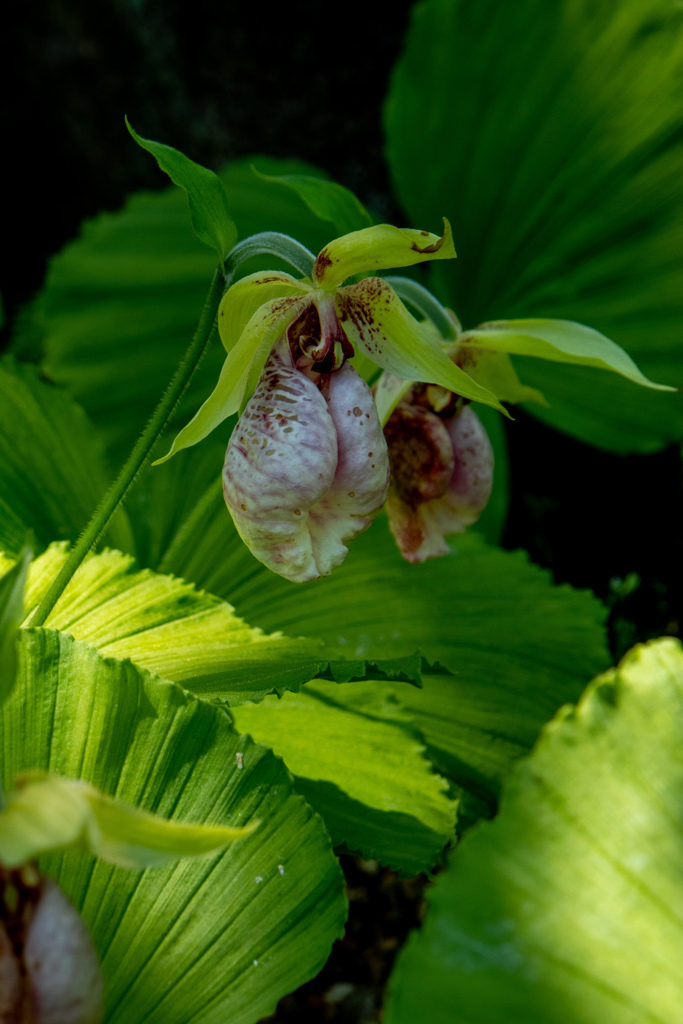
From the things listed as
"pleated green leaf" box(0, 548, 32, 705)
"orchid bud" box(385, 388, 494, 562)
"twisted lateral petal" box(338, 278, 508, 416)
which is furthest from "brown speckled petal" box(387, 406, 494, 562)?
"pleated green leaf" box(0, 548, 32, 705)

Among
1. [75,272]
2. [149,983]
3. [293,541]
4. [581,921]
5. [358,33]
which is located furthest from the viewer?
[358,33]

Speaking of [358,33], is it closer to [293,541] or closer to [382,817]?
[293,541]

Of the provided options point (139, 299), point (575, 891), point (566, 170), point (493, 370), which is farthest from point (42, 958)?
point (566, 170)

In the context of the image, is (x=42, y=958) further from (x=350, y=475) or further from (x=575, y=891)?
(x=350, y=475)

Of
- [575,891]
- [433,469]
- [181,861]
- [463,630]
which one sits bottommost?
[463,630]

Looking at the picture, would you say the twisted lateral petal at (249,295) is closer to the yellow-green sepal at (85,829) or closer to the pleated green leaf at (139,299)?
the yellow-green sepal at (85,829)

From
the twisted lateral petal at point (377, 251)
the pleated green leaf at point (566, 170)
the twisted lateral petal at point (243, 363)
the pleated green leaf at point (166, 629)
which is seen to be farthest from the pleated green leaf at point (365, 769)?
the pleated green leaf at point (566, 170)

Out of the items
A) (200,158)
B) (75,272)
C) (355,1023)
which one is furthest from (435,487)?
(200,158)

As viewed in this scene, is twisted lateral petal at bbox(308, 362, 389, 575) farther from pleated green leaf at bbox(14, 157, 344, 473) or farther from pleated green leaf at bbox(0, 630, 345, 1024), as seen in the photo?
pleated green leaf at bbox(14, 157, 344, 473)
